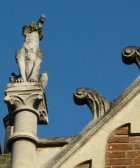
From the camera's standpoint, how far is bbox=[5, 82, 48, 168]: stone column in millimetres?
12805

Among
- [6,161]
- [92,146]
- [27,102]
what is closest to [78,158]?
[92,146]

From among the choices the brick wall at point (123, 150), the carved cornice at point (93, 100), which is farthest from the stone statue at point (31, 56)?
the brick wall at point (123, 150)

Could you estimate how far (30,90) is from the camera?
13.4 meters

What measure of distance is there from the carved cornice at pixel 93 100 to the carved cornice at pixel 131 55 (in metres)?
0.78

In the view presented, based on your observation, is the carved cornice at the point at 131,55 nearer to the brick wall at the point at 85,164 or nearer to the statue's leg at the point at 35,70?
the statue's leg at the point at 35,70

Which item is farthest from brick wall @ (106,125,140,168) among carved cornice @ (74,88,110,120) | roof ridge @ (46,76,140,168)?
carved cornice @ (74,88,110,120)

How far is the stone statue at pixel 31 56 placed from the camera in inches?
538

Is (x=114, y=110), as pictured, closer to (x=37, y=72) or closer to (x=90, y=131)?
(x=90, y=131)

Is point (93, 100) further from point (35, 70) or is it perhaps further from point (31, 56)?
point (31, 56)

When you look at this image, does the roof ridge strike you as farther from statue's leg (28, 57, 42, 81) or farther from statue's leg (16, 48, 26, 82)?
statue's leg (16, 48, 26, 82)

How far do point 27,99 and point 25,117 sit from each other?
28 centimetres

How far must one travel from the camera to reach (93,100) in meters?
13.3

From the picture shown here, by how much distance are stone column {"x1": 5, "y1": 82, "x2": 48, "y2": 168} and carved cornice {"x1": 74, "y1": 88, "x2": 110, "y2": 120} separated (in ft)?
1.75

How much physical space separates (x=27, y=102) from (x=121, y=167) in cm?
181
